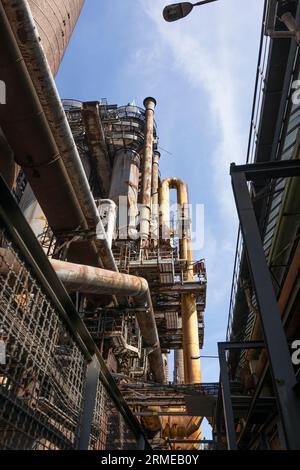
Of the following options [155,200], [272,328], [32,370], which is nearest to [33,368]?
[32,370]

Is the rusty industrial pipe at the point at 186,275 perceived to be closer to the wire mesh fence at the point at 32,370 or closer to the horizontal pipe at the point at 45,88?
the horizontal pipe at the point at 45,88

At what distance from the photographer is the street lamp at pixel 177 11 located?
A: 5590 millimetres

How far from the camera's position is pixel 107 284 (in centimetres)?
864

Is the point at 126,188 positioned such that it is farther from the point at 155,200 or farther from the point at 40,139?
the point at 40,139

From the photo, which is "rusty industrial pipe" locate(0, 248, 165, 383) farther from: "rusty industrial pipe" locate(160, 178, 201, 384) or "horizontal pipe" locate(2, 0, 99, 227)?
"rusty industrial pipe" locate(160, 178, 201, 384)

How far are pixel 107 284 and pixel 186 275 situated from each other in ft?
27.1

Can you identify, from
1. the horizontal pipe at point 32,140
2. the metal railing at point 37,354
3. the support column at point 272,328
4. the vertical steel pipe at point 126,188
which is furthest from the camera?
the vertical steel pipe at point 126,188

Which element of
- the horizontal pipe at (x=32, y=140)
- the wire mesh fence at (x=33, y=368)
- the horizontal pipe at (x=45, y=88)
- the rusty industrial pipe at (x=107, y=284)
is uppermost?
the horizontal pipe at (x=45, y=88)

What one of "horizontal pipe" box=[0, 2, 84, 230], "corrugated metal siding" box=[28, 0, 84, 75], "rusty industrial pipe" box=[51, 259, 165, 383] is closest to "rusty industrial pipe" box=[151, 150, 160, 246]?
"rusty industrial pipe" box=[51, 259, 165, 383]

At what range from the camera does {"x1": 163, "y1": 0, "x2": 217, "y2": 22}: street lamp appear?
5.59 metres

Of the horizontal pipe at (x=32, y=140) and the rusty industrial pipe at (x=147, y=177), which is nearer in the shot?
the horizontal pipe at (x=32, y=140)

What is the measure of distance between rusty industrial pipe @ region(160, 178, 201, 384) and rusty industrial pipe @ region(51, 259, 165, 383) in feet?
6.98

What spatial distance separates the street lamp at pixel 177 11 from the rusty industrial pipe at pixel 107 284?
4.54m

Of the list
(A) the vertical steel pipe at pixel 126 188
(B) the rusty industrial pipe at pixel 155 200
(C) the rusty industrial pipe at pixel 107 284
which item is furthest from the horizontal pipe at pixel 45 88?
(B) the rusty industrial pipe at pixel 155 200
